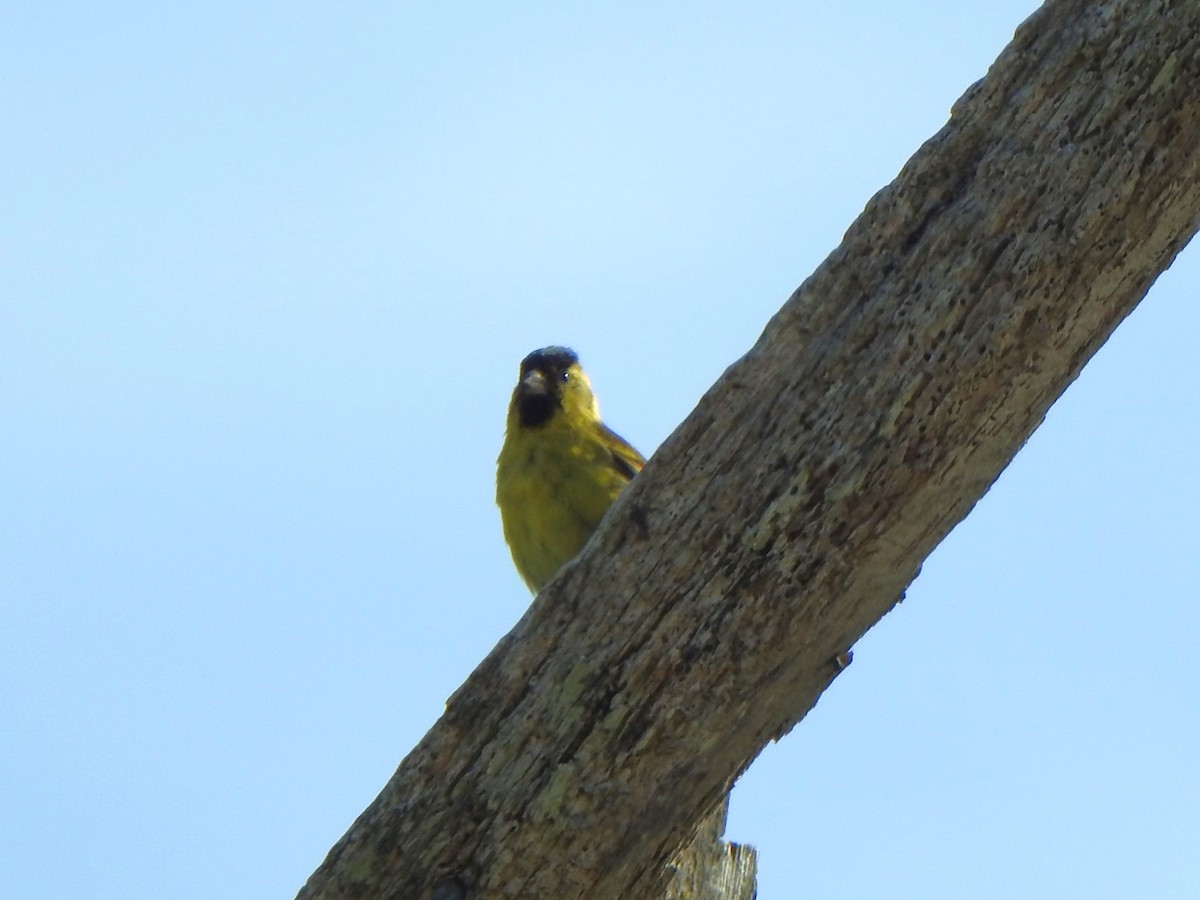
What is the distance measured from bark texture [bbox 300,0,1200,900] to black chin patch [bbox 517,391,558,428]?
325 centimetres

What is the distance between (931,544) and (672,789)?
2.92 feet

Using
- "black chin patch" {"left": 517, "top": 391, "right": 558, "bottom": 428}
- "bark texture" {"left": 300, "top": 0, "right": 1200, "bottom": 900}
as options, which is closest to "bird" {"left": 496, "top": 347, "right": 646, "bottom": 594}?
"black chin patch" {"left": 517, "top": 391, "right": 558, "bottom": 428}

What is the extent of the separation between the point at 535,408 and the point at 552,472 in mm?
415

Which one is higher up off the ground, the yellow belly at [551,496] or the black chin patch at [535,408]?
the black chin patch at [535,408]

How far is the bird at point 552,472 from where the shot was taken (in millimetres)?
6719

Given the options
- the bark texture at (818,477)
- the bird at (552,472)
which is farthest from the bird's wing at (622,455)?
the bark texture at (818,477)

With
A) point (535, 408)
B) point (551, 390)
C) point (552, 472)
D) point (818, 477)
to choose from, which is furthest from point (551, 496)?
point (818, 477)

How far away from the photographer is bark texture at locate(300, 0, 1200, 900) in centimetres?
363

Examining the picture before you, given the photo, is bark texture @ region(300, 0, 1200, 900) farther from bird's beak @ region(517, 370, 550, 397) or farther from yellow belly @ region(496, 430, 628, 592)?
bird's beak @ region(517, 370, 550, 397)

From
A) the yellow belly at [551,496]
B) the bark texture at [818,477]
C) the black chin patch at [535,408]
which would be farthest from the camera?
the black chin patch at [535,408]

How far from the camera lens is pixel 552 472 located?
22.5 ft

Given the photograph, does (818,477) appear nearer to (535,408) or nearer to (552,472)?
(552,472)

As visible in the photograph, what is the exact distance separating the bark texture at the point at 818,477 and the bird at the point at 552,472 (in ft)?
9.31

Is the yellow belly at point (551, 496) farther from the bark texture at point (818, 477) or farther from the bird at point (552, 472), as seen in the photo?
the bark texture at point (818, 477)
